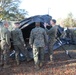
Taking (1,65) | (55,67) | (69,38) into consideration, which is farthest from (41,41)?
(69,38)

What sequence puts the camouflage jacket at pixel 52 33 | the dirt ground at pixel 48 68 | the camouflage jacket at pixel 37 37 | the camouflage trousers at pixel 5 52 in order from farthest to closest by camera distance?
the camouflage jacket at pixel 52 33
the camouflage trousers at pixel 5 52
the camouflage jacket at pixel 37 37
the dirt ground at pixel 48 68

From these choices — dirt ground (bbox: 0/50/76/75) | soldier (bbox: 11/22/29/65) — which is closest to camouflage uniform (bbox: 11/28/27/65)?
soldier (bbox: 11/22/29/65)

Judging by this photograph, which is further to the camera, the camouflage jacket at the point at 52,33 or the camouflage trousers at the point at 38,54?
the camouflage jacket at the point at 52,33

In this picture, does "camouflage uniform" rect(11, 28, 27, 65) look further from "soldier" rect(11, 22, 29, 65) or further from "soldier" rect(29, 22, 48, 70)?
"soldier" rect(29, 22, 48, 70)

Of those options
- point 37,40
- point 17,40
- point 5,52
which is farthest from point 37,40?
point 5,52

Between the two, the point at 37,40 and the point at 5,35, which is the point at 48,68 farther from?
the point at 5,35

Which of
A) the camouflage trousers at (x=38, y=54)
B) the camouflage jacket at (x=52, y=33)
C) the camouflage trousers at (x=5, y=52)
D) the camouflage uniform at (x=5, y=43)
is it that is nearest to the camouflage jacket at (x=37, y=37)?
the camouflage trousers at (x=38, y=54)

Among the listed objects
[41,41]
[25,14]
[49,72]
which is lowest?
[49,72]

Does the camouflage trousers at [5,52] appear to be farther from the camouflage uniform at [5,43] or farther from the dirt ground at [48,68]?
the dirt ground at [48,68]

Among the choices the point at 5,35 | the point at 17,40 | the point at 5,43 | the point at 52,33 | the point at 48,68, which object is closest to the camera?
the point at 48,68

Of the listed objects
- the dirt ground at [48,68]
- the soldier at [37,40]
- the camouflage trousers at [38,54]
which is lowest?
the dirt ground at [48,68]

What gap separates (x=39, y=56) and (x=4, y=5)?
3470 centimetres

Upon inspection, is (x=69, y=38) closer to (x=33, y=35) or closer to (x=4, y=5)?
(x=33, y=35)

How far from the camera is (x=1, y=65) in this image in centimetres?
1204
